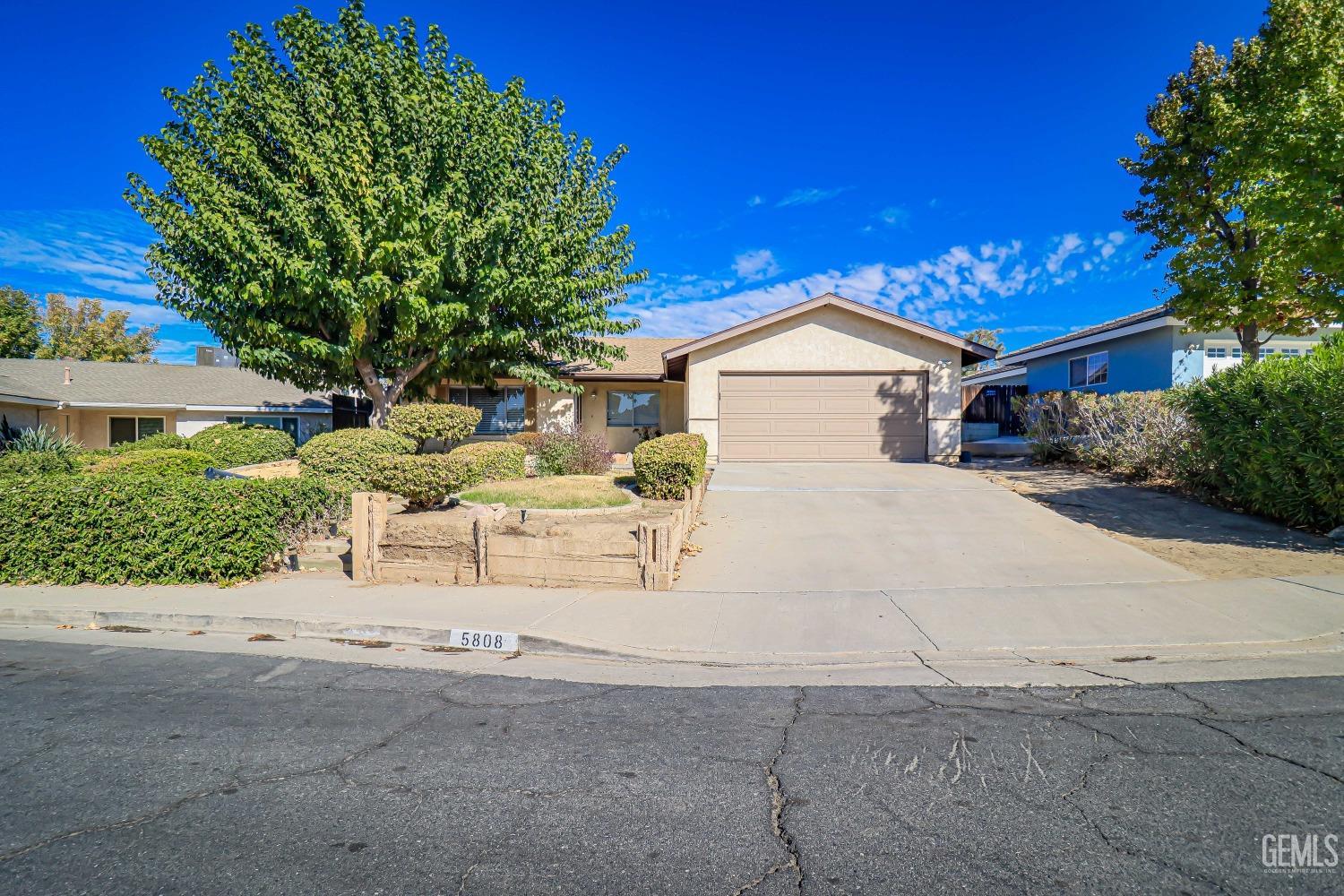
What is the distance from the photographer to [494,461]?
1305cm

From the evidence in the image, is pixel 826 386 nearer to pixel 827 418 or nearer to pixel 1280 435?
pixel 827 418

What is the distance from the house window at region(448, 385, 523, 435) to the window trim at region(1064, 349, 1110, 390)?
18.7 meters

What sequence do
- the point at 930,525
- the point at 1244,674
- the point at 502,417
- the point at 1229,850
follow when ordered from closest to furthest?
the point at 1229,850 < the point at 1244,674 < the point at 930,525 < the point at 502,417

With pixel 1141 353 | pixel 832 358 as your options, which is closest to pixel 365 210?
pixel 832 358

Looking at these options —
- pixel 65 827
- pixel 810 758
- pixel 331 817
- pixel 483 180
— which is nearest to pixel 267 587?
pixel 65 827

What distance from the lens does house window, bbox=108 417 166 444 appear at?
2261 cm

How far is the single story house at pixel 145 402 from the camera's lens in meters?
21.0

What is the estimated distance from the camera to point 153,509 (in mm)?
7781

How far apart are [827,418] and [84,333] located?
40228mm

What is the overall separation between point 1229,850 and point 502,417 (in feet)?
63.1

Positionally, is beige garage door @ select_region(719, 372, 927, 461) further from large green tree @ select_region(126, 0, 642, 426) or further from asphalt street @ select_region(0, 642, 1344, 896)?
asphalt street @ select_region(0, 642, 1344, 896)

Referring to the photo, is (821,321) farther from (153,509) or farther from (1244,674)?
(153,509)

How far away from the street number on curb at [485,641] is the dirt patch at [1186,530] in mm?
7739

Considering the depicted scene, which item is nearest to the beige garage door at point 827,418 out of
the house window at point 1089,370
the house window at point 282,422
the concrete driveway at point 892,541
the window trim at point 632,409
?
the concrete driveway at point 892,541
